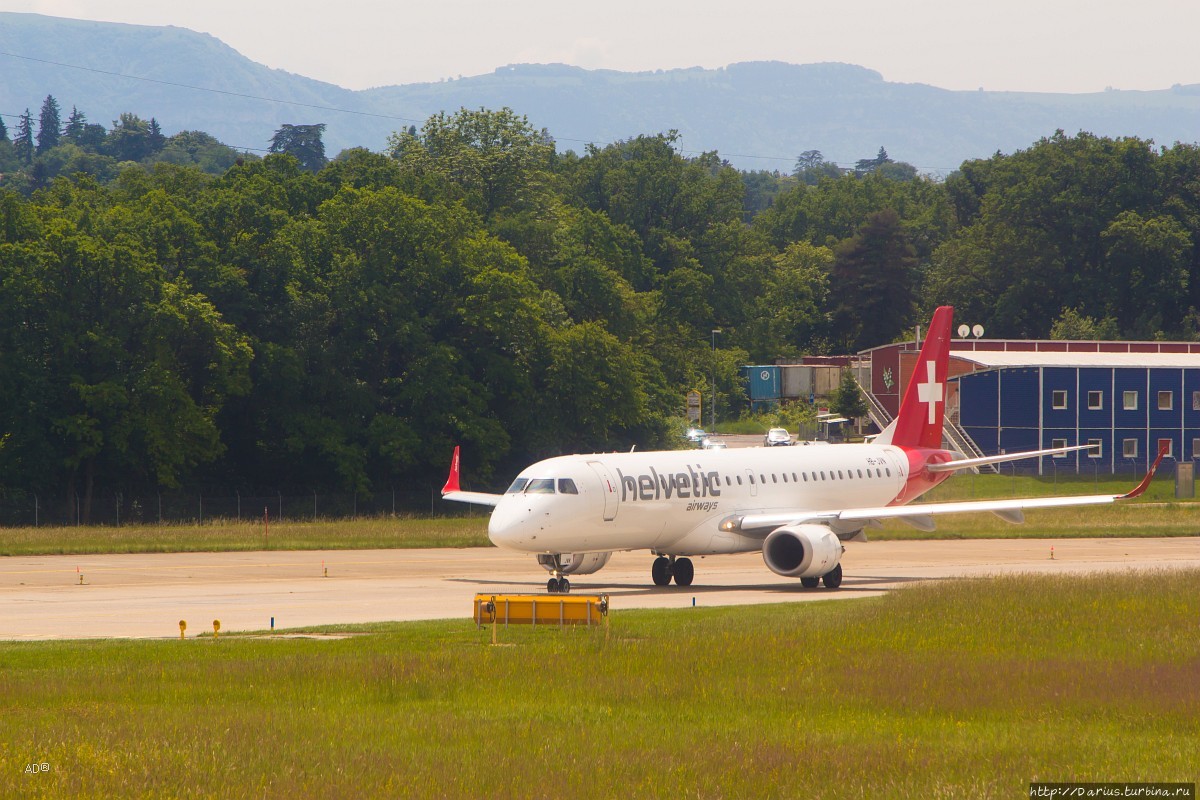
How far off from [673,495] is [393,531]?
79.6ft

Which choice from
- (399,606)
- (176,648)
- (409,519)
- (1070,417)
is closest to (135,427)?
(409,519)

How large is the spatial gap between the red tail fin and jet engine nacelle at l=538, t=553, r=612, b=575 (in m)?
13.0

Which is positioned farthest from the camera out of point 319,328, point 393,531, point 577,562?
point 319,328

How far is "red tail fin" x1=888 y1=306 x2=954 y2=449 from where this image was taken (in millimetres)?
47156

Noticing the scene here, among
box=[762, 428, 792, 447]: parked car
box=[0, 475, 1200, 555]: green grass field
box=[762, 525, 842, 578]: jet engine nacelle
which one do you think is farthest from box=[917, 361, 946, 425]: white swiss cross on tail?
box=[762, 428, 792, 447]: parked car

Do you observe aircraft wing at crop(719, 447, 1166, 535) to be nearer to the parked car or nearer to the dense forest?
the dense forest

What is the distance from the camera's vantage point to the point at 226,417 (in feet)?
248

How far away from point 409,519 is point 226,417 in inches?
552

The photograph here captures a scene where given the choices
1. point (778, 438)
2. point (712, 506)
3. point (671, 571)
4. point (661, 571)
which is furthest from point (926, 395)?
point (778, 438)

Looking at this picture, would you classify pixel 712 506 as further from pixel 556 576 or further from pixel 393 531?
pixel 393 531

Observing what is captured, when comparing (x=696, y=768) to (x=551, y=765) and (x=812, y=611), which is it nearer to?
(x=551, y=765)

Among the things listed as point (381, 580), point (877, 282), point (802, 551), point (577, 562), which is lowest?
point (381, 580)

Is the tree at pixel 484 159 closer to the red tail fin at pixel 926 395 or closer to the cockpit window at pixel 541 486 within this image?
the red tail fin at pixel 926 395

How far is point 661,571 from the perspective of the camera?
130 feet
